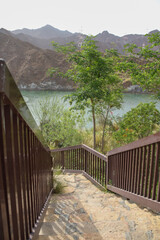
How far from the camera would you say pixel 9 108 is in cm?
95

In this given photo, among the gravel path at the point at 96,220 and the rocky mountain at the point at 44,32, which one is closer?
the gravel path at the point at 96,220

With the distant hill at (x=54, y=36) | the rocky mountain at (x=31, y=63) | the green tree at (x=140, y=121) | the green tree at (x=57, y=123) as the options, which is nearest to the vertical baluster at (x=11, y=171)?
the green tree at (x=140, y=121)

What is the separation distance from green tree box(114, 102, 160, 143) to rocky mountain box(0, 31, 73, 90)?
50768mm

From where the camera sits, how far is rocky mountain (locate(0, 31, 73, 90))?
56.7 metres

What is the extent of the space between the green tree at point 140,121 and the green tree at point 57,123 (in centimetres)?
334

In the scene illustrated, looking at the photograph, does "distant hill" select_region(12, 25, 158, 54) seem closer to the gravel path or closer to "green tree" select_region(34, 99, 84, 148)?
"green tree" select_region(34, 99, 84, 148)

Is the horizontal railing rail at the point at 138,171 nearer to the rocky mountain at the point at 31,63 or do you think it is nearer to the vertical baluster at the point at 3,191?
the vertical baluster at the point at 3,191

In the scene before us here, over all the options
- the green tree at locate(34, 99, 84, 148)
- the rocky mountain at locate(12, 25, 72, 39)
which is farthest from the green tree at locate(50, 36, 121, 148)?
the rocky mountain at locate(12, 25, 72, 39)

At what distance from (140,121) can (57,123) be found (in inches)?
184

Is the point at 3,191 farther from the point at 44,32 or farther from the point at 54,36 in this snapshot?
the point at 44,32

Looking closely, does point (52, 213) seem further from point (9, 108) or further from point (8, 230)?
point (9, 108)

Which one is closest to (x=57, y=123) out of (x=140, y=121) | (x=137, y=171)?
(x=140, y=121)

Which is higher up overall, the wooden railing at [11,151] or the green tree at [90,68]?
the green tree at [90,68]

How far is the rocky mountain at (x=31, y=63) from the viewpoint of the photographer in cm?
5672
